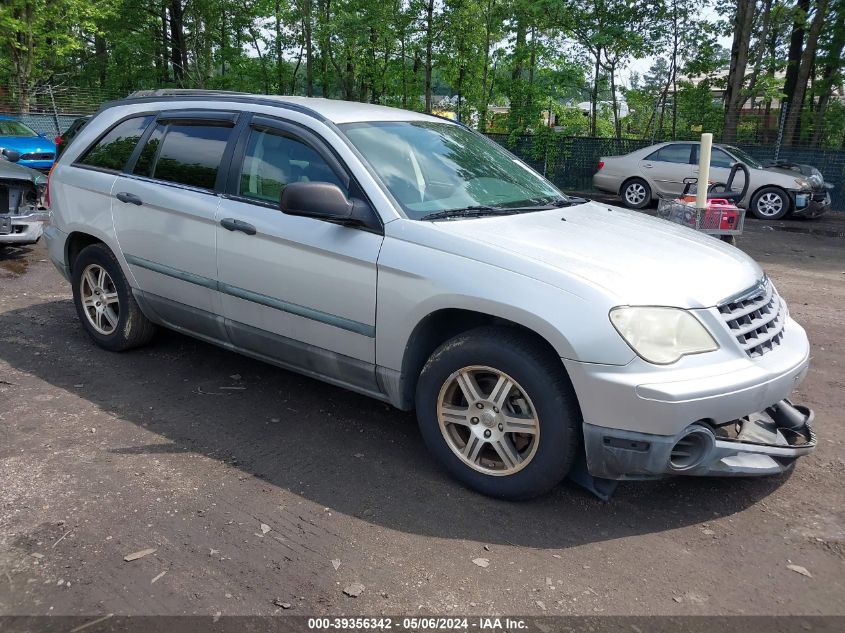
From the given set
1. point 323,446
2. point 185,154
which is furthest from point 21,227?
point 323,446

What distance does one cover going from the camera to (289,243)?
4.05m

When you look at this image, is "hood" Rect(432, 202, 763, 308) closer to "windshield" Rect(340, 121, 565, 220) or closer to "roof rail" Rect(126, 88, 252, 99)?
"windshield" Rect(340, 121, 565, 220)

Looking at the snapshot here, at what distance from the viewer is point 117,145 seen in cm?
527

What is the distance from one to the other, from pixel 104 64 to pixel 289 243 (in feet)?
117

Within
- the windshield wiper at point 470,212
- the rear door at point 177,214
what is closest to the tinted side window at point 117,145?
the rear door at point 177,214

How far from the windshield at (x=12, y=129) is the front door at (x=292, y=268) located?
54.4ft

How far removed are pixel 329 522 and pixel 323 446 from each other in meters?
0.80

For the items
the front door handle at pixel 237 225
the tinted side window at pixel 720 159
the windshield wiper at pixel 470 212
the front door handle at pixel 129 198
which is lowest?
the front door handle at pixel 237 225

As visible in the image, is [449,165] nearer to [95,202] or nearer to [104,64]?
[95,202]

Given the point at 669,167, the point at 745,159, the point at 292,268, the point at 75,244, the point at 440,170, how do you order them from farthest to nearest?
the point at 669,167, the point at 745,159, the point at 75,244, the point at 440,170, the point at 292,268

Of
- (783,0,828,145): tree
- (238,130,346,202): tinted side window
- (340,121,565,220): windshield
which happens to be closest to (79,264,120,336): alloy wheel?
(238,130,346,202): tinted side window

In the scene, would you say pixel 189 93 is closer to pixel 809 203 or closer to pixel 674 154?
pixel 674 154

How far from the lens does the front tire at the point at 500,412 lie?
3.26 meters

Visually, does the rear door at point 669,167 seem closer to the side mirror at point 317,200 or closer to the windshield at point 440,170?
the windshield at point 440,170
